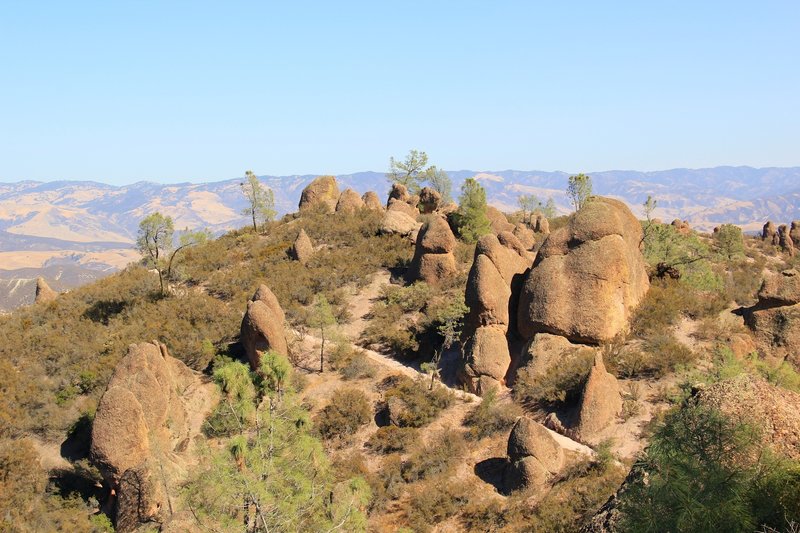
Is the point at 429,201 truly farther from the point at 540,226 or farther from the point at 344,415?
the point at 344,415

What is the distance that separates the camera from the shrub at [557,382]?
23969 millimetres

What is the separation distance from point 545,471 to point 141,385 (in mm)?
17011

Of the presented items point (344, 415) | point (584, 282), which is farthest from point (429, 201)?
point (344, 415)

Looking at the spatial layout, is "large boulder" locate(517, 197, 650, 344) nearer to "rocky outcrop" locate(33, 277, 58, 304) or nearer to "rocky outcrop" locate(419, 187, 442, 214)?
"rocky outcrop" locate(419, 187, 442, 214)

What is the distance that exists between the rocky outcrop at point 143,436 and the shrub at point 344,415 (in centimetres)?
586

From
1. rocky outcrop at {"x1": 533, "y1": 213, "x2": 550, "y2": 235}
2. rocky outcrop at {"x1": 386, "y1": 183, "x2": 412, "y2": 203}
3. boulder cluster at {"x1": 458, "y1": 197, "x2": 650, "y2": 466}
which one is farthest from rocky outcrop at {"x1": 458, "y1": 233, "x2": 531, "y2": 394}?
rocky outcrop at {"x1": 386, "y1": 183, "x2": 412, "y2": 203}

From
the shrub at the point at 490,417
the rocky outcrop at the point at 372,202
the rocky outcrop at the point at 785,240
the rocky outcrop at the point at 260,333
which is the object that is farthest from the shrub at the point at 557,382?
the rocky outcrop at the point at 785,240

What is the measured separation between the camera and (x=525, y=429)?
20781 millimetres

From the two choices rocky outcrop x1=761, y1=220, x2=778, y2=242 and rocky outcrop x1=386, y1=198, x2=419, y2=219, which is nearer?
rocky outcrop x1=386, y1=198, x2=419, y2=219

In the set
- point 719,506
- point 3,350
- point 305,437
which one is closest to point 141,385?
point 305,437

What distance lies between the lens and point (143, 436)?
22188mm

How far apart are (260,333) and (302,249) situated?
16468 mm

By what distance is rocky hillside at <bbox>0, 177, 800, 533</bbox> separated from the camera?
11391 mm

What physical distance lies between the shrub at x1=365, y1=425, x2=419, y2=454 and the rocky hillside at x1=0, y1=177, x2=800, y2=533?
6 centimetres
